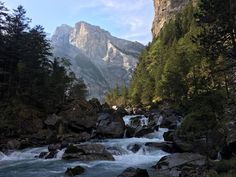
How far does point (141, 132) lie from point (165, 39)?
91623 millimetres

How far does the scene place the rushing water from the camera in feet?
99.0

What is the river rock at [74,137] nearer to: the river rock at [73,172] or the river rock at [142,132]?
A: the river rock at [142,132]

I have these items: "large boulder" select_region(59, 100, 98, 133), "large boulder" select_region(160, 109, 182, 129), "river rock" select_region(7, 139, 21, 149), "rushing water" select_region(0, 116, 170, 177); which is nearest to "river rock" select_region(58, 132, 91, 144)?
"large boulder" select_region(59, 100, 98, 133)

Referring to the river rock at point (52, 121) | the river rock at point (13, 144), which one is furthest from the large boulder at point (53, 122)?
the river rock at point (13, 144)

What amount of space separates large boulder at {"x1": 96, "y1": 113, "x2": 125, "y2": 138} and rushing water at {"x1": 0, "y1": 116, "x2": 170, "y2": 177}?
6.73m

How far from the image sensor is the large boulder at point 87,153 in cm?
3550

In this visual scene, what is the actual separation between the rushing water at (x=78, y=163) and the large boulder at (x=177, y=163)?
91cm

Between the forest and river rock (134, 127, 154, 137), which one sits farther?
river rock (134, 127, 154, 137)

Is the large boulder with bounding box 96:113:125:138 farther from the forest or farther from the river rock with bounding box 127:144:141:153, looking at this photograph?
the river rock with bounding box 127:144:141:153

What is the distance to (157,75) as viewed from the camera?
107 metres

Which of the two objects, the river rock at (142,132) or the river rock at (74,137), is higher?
the river rock at (142,132)

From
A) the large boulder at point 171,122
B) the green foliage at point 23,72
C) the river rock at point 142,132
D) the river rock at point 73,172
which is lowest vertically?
the river rock at point 73,172

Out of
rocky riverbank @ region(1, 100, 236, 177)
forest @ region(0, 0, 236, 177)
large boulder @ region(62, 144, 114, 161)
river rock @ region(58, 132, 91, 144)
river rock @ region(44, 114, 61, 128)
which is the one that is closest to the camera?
forest @ region(0, 0, 236, 177)

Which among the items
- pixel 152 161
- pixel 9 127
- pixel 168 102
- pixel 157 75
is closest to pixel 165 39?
pixel 157 75
